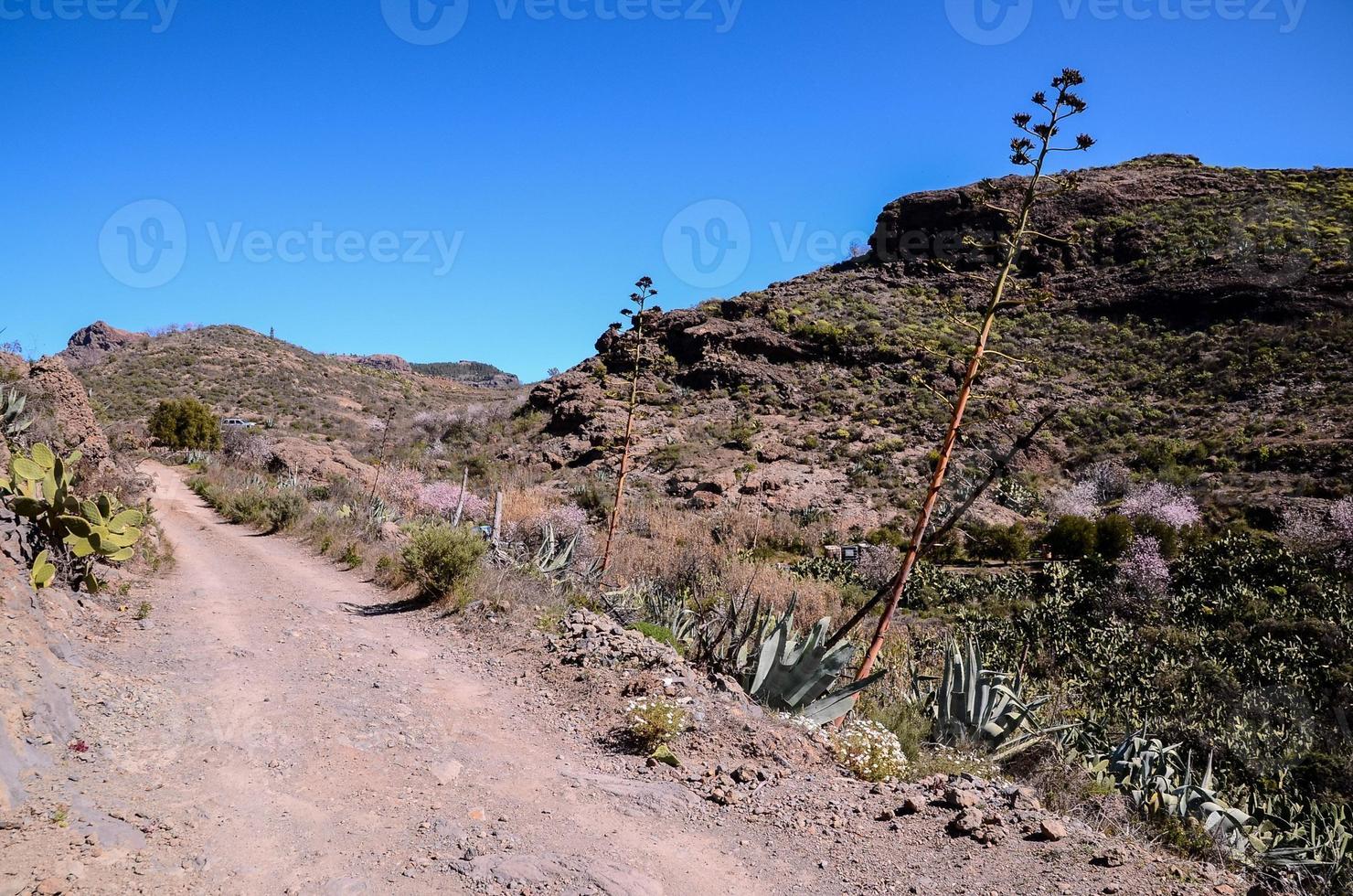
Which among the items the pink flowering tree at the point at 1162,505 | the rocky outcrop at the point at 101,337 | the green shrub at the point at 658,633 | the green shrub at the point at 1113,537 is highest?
the rocky outcrop at the point at 101,337

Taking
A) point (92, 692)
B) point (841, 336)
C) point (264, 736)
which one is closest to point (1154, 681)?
point (264, 736)

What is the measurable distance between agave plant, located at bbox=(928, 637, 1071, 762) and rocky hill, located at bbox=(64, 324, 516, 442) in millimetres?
30481

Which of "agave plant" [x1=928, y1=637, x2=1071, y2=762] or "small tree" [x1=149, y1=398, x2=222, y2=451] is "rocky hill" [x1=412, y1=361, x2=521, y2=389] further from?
"agave plant" [x1=928, y1=637, x2=1071, y2=762]

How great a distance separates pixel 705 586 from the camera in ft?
32.4

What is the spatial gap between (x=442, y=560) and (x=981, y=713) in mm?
5424

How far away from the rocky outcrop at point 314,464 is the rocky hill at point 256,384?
8378 millimetres

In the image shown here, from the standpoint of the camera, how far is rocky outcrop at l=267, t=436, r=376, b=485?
20.5 meters

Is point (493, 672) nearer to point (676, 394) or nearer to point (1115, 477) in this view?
point (1115, 477)

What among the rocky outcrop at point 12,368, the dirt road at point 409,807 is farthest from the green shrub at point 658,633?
the rocky outcrop at point 12,368

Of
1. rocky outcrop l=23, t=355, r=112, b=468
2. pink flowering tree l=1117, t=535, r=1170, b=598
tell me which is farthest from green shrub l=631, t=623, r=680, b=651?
pink flowering tree l=1117, t=535, r=1170, b=598

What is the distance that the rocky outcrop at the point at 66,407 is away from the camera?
29.7 feet

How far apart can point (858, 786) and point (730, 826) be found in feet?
3.00

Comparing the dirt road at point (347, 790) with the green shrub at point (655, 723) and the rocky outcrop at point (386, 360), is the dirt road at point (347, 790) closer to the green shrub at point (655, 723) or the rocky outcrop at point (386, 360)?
the green shrub at point (655, 723)

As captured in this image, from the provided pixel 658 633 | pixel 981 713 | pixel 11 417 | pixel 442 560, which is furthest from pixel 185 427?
pixel 981 713
